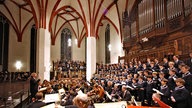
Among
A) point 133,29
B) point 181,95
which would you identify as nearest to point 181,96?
point 181,95

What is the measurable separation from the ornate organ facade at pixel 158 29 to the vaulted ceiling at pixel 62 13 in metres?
1.88

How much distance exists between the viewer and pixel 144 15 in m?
11.7

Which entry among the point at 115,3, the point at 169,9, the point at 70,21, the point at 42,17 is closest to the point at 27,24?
the point at 70,21

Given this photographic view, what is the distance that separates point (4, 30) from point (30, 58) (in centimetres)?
392

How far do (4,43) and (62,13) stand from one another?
22.1ft

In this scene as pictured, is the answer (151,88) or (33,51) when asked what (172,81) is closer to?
(151,88)

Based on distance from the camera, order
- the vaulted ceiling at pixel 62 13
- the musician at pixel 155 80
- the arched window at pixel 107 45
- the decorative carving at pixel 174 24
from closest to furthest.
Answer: the musician at pixel 155 80 < the decorative carving at pixel 174 24 < the vaulted ceiling at pixel 62 13 < the arched window at pixel 107 45

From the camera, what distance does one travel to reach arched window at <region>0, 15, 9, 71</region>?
1848 centimetres

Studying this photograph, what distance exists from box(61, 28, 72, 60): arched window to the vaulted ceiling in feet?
6.63

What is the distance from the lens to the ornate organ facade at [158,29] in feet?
Answer: 27.5

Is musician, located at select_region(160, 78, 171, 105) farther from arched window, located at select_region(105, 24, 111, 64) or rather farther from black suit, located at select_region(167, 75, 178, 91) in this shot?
arched window, located at select_region(105, 24, 111, 64)

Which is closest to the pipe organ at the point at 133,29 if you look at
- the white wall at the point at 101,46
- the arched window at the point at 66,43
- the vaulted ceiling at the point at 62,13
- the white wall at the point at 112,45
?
the vaulted ceiling at the point at 62,13

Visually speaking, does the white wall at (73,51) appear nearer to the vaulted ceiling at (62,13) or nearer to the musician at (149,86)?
the vaulted ceiling at (62,13)

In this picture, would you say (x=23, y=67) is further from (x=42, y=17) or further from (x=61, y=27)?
(x=42, y=17)
